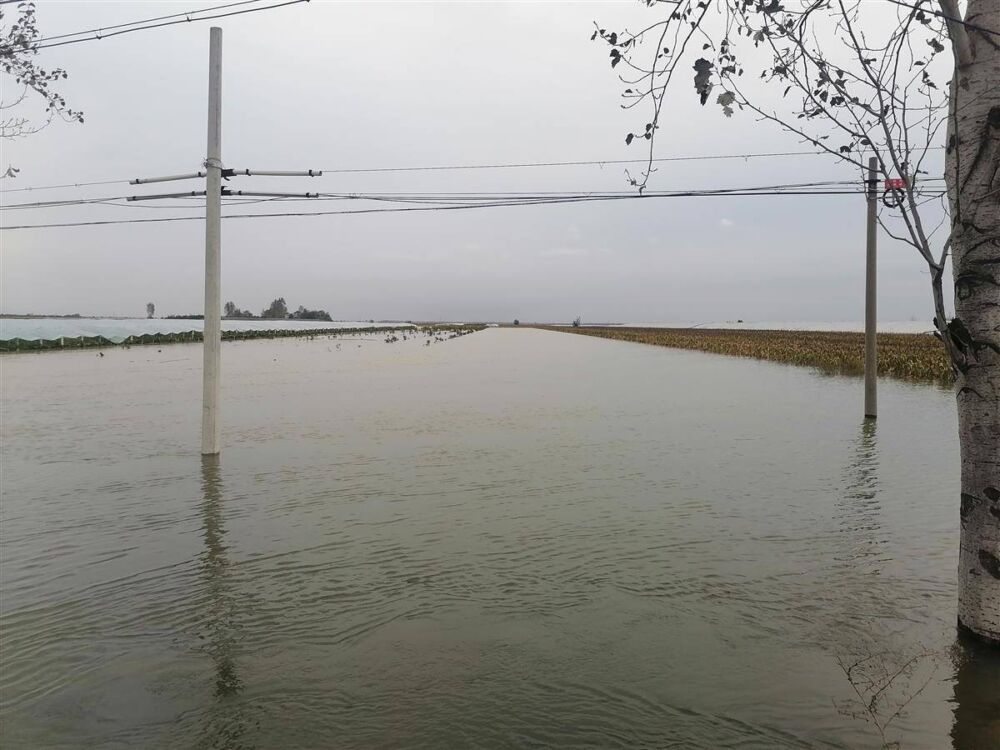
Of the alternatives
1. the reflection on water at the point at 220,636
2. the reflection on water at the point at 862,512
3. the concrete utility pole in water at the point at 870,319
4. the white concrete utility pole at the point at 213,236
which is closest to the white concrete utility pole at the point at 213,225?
the white concrete utility pole at the point at 213,236

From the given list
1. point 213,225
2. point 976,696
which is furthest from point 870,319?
point 213,225

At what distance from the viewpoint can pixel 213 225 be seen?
989 cm

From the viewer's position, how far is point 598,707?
339 cm

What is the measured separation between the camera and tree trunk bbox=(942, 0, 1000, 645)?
139 inches

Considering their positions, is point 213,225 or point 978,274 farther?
point 213,225

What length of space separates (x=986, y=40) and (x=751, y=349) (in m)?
40.2

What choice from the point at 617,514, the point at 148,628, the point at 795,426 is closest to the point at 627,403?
the point at 795,426

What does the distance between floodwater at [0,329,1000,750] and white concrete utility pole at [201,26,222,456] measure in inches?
51.5

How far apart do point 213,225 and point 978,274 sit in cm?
947

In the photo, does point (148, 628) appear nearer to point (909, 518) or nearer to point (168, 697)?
point (168, 697)

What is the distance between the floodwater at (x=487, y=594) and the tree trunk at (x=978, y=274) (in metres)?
0.71

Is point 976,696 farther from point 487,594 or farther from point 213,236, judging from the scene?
point 213,236

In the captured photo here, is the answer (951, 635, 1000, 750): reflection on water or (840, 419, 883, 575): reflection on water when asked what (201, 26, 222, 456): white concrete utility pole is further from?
(951, 635, 1000, 750): reflection on water

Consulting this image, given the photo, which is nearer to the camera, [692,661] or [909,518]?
[692,661]
